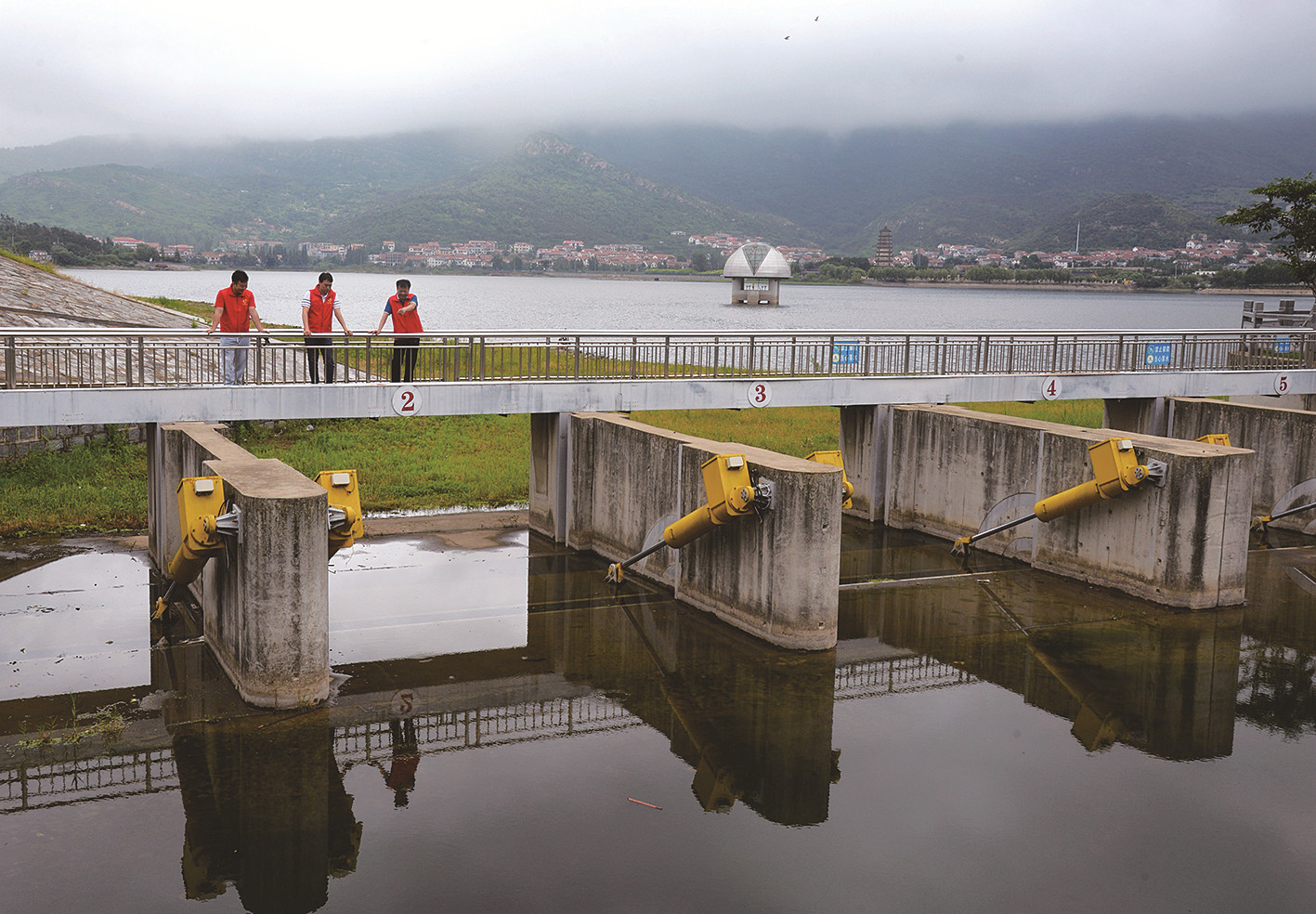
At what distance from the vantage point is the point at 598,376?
59.7 ft

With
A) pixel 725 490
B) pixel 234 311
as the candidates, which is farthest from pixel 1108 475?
pixel 234 311

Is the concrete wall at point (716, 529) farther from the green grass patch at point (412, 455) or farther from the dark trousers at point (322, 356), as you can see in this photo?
the green grass patch at point (412, 455)

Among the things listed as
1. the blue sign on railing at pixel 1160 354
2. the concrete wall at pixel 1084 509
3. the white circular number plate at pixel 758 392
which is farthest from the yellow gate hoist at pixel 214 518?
the blue sign on railing at pixel 1160 354

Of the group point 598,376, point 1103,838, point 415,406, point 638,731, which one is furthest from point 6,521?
point 1103,838

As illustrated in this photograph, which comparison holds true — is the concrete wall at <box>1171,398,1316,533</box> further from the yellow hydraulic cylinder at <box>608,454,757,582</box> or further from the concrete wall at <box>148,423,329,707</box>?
the concrete wall at <box>148,423,329,707</box>

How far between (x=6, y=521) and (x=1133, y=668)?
1623 centimetres

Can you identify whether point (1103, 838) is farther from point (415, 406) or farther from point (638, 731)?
point (415, 406)

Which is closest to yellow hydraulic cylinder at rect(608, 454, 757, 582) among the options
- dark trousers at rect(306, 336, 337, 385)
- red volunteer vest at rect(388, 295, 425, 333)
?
dark trousers at rect(306, 336, 337, 385)

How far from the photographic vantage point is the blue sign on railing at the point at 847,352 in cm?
2080

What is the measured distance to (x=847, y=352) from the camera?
2100 centimetres

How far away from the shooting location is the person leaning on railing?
17.1 meters

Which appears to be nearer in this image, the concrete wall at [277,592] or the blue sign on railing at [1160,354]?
the concrete wall at [277,592]

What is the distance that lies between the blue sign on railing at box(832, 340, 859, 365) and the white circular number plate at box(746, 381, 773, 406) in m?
2.57

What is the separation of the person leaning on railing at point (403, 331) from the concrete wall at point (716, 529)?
8.91 ft
